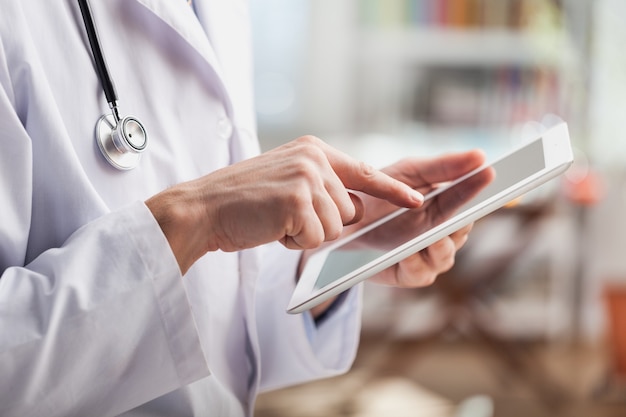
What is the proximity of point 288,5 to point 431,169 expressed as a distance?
108 inches

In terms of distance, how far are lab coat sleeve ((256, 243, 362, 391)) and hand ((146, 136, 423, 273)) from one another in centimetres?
31

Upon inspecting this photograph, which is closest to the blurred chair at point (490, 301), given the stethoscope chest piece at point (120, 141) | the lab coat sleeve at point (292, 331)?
the lab coat sleeve at point (292, 331)

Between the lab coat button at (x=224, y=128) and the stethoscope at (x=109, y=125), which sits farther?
the lab coat button at (x=224, y=128)

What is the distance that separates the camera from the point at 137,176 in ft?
2.56

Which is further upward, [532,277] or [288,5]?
[288,5]

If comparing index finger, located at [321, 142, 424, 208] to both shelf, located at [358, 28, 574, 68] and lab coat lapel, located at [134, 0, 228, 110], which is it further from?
shelf, located at [358, 28, 574, 68]

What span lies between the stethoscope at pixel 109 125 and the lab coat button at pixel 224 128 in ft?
0.53

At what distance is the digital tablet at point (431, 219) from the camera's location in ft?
2.36

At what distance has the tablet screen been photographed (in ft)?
2.61

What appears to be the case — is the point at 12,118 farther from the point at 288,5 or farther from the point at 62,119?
the point at 288,5

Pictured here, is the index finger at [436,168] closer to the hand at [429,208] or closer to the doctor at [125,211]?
the hand at [429,208]

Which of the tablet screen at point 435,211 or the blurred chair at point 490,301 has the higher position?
the tablet screen at point 435,211

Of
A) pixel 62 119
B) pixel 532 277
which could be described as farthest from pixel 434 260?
pixel 532 277

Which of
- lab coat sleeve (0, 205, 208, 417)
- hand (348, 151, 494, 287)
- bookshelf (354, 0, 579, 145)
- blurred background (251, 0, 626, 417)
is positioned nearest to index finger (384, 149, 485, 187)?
hand (348, 151, 494, 287)
